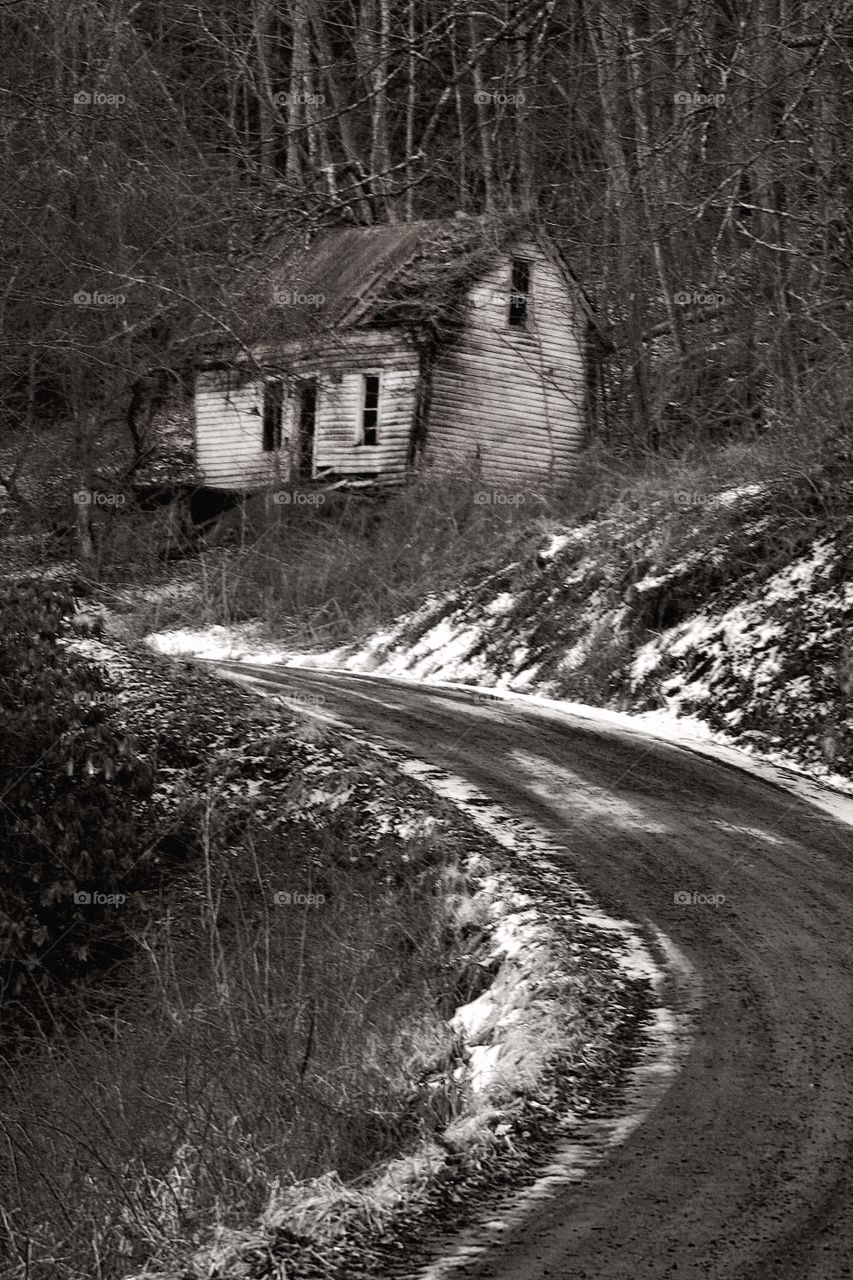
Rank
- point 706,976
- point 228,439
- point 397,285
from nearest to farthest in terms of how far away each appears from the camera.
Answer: point 706,976, point 397,285, point 228,439

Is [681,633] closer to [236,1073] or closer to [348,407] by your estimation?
[236,1073]

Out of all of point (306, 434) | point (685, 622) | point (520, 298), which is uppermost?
point (520, 298)

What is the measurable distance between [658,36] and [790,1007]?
7483 millimetres

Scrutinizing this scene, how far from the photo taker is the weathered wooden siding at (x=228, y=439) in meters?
31.8

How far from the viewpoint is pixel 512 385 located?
30.5 metres

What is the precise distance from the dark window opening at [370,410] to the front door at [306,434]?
3.67 feet

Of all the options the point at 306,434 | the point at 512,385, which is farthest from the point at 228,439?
the point at 512,385

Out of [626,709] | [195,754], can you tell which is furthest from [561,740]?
[195,754]

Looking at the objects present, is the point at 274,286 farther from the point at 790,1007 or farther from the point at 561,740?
the point at 790,1007

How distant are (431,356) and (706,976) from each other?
2393 centimetres

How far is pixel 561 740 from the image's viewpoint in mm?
12836

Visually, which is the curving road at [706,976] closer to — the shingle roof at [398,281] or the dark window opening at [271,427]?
the shingle roof at [398,281]

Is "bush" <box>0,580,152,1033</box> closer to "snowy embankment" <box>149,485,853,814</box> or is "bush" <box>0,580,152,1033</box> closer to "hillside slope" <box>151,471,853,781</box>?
"snowy embankment" <box>149,485,853,814</box>

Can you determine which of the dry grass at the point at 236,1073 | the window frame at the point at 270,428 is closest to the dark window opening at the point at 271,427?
the window frame at the point at 270,428
